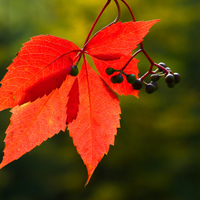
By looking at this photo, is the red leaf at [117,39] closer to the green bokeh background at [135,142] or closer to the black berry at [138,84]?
the black berry at [138,84]

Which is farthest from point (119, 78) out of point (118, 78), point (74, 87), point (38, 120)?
point (38, 120)

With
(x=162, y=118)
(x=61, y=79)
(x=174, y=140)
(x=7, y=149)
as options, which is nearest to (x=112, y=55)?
(x=61, y=79)

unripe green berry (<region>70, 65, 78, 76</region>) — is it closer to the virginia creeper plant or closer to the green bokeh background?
the virginia creeper plant

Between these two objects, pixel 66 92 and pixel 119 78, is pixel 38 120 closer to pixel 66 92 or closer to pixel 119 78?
pixel 66 92

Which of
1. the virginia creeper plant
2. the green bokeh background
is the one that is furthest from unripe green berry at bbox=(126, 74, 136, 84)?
the green bokeh background

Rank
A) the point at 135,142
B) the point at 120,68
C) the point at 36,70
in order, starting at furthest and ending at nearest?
1. the point at 135,142
2. the point at 120,68
3. the point at 36,70

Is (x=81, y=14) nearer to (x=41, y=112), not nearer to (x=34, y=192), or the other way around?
(x=34, y=192)

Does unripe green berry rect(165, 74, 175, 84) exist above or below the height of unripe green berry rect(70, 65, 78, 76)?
below

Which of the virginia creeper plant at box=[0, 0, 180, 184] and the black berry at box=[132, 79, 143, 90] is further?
the black berry at box=[132, 79, 143, 90]
